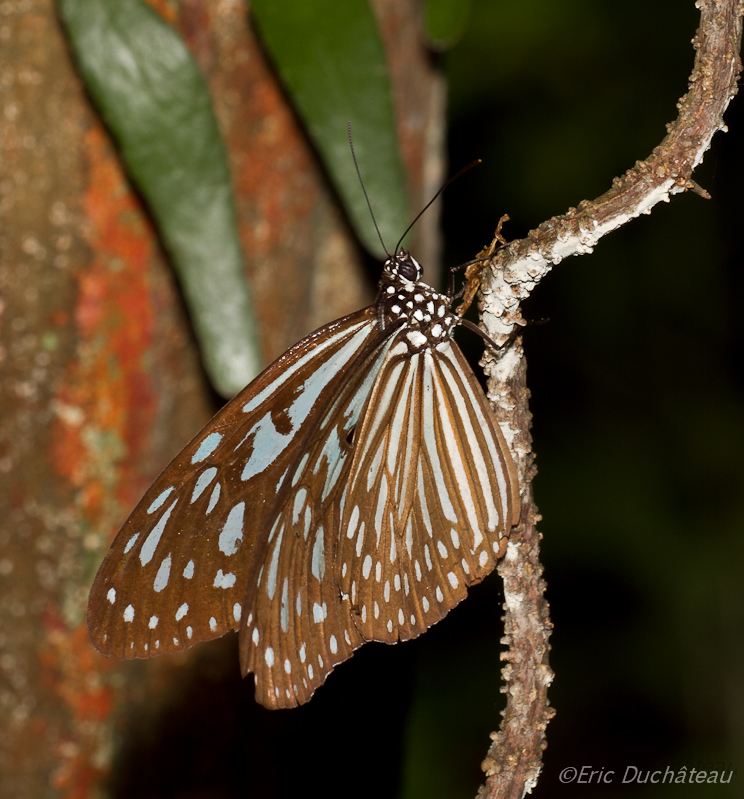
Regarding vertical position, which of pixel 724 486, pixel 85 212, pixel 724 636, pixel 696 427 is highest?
pixel 85 212

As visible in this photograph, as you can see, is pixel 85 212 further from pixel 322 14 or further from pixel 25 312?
pixel 322 14

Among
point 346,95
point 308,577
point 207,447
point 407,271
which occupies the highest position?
point 346,95

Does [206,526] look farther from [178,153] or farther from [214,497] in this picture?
[178,153]

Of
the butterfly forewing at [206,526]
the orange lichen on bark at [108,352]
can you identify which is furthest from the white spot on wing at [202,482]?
the orange lichen on bark at [108,352]

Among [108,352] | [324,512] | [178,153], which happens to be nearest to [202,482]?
[324,512]

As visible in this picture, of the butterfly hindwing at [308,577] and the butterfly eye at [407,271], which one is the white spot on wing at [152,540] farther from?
the butterfly eye at [407,271]

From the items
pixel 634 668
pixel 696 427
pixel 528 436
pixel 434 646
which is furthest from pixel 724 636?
pixel 528 436
